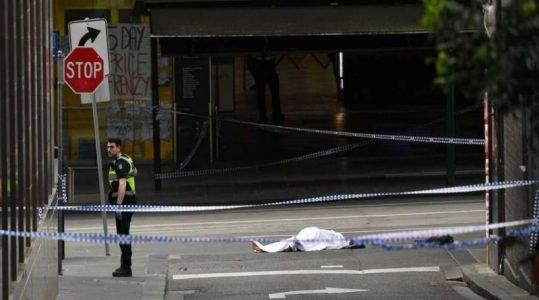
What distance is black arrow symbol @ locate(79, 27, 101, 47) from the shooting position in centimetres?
1689

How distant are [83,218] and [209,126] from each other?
7.17 meters

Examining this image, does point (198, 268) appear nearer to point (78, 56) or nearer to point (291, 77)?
point (78, 56)

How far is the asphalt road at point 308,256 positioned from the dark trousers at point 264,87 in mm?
9860

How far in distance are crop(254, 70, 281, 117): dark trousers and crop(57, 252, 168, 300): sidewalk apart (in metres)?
14.9

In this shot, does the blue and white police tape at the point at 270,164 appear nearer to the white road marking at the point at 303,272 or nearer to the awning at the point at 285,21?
the awning at the point at 285,21

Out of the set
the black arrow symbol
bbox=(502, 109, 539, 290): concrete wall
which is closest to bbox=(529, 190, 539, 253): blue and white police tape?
bbox=(502, 109, 539, 290): concrete wall

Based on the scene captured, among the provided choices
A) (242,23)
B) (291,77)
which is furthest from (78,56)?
(291,77)

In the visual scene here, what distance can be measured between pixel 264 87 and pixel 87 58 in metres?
14.6

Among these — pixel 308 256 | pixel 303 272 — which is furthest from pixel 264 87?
pixel 303 272

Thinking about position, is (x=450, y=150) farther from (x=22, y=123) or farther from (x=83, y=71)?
(x=22, y=123)

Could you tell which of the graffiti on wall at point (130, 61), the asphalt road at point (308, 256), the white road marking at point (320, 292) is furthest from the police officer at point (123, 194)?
the graffiti on wall at point (130, 61)

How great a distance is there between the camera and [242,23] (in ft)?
73.3

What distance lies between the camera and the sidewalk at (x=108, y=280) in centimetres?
1332

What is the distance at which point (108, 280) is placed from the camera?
14281mm
